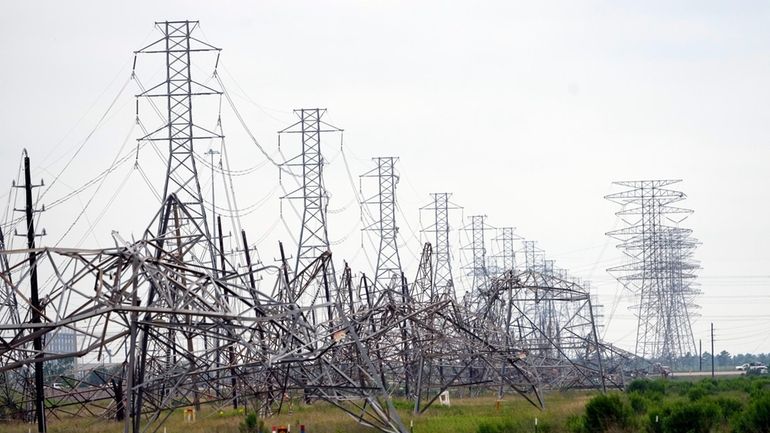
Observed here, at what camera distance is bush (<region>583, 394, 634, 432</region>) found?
36.6m

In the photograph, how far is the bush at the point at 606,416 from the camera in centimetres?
3662

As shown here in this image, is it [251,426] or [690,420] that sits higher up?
[690,420]

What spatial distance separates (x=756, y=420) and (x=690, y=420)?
2236 millimetres

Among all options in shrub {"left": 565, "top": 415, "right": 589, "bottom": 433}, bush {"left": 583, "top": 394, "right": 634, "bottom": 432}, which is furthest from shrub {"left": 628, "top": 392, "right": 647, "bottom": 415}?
bush {"left": 583, "top": 394, "right": 634, "bottom": 432}

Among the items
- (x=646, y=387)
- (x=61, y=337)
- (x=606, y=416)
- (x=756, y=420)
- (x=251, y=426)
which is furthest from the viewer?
(x=61, y=337)

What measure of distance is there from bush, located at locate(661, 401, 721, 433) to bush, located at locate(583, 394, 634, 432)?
132 centimetres

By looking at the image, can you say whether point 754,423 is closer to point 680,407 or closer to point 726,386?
point 680,407

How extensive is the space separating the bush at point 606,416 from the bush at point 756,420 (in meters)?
3.51

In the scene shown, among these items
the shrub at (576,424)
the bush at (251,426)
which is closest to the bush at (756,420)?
the shrub at (576,424)

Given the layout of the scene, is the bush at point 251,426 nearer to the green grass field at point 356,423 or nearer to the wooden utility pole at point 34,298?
the green grass field at point 356,423

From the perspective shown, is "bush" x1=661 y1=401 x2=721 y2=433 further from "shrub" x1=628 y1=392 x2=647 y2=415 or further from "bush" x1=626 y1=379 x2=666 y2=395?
"bush" x1=626 y1=379 x2=666 y2=395

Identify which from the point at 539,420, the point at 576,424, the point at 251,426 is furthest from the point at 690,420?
the point at 251,426

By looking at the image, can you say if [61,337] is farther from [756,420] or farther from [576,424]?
[756,420]

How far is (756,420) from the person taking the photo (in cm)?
3384
